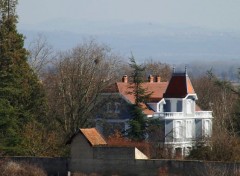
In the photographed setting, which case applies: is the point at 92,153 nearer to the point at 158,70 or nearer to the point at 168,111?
the point at 168,111

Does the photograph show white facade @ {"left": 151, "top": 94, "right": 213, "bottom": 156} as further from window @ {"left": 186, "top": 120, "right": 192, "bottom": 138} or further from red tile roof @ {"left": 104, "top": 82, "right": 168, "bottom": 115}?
red tile roof @ {"left": 104, "top": 82, "right": 168, "bottom": 115}

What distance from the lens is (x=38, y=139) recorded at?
53.2 m

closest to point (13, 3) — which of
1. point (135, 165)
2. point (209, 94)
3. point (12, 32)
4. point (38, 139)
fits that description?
point (12, 32)

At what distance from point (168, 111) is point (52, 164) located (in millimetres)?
22314

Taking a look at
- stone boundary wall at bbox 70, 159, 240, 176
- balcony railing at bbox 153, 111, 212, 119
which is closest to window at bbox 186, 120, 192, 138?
balcony railing at bbox 153, 111, 212, 119

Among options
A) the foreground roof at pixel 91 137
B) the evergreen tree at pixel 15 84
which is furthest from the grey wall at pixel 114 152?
the evergreen tree at pixel 15 84

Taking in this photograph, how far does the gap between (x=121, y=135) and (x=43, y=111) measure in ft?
18.1

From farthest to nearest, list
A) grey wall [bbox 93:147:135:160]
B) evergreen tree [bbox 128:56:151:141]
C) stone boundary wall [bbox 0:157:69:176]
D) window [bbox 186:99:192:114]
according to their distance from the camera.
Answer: window [bbox 186:99:192:114] < evergreen tree [bbox 128:56:151:141] < stone boundary wall [bbox 0:157:69:176] < grey wall [bbox 93:147:135:160]

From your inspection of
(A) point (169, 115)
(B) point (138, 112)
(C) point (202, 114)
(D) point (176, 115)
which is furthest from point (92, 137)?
(C) point (202, 114)

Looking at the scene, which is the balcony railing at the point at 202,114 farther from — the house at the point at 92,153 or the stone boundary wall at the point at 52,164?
the stone boundary wall at the point at 52,164

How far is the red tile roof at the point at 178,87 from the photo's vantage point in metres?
68.0

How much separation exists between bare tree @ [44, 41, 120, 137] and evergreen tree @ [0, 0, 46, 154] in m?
3.10

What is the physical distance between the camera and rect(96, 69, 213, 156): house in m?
64.4

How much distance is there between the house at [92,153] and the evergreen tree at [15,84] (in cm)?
803
